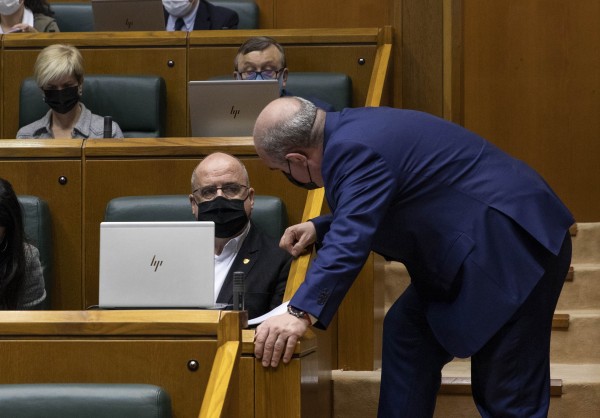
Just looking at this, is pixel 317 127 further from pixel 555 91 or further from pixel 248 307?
pixel 555 91

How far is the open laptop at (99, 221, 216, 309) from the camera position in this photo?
113 cm

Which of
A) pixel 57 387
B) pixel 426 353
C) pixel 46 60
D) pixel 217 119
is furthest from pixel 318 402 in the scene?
pixel 46 60

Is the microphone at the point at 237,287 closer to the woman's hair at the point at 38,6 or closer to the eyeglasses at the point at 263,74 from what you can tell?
the eyeglasses at the point at 263,74

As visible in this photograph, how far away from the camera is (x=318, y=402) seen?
128 centimetres

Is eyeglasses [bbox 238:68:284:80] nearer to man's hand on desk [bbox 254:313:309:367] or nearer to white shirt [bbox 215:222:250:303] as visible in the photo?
white shirt [bbox 215:222:250:303]

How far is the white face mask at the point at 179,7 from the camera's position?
241cm

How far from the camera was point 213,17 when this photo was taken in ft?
7.97

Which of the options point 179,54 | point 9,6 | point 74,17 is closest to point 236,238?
point 179,54

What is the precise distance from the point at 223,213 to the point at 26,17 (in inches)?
46.4

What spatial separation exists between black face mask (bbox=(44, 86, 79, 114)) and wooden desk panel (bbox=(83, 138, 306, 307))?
0.32m

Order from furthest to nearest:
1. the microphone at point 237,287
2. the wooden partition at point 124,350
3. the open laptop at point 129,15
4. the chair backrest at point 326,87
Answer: the open laptop at point 129,15 → the chair backrest at point 326,87 → the microphone at point 237,287 → the wooden partition at point 124,350

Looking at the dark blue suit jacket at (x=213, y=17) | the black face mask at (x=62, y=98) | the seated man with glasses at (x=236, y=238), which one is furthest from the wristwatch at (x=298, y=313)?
the dark blue suit jacket at (x=213, y=17)

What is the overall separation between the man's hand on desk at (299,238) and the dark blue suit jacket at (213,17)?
1.25 meters

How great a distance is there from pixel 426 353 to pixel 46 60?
1.03m
